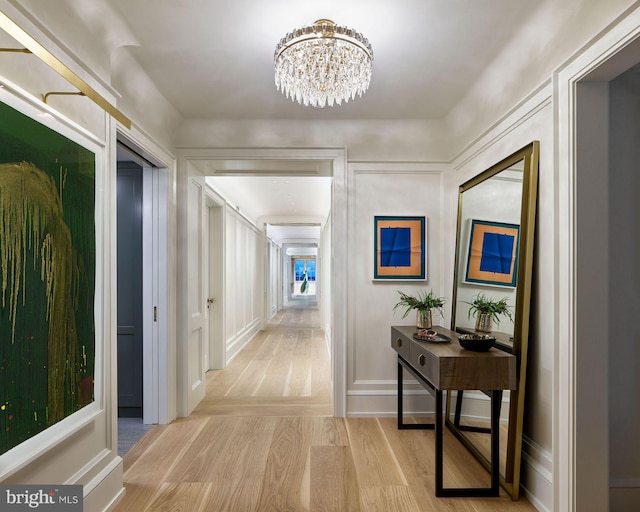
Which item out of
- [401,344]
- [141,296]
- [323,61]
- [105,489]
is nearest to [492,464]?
[401,344]

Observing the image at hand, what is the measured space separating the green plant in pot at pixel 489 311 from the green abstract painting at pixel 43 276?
226cm

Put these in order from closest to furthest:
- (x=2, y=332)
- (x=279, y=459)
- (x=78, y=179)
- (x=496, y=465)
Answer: (x=2, y=332) → (x=78, y=179) → (x=496, y=465) → (x=279, y=459)

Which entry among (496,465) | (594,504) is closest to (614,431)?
(594,504)

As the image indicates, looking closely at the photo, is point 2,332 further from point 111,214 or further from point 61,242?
point 111,214

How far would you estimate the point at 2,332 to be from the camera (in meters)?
1.39

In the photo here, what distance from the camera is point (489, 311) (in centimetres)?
254

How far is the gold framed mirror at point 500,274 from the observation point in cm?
222

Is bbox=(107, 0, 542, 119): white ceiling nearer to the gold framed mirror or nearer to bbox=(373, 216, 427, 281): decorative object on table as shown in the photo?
the gold framed mirror

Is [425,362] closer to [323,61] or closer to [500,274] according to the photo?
[500,274]

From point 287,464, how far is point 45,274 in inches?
73.5

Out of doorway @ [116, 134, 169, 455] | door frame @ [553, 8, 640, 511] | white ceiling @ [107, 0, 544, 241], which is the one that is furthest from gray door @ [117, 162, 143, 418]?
door frame @ [553, 8, 640, 511]

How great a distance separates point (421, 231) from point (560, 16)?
6.16 ft

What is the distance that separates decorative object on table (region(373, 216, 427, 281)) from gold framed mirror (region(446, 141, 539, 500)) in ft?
1.20

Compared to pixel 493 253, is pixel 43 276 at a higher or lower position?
lower
